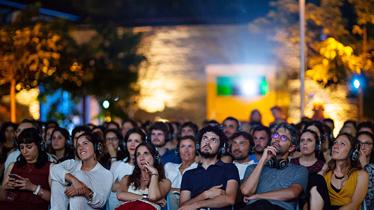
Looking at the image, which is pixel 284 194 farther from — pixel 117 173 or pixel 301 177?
pixel 117 173

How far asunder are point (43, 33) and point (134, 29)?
28.2 ft

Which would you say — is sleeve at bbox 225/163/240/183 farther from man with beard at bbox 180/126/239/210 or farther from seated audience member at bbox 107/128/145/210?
seated audience member at bbox 107/128/145/210

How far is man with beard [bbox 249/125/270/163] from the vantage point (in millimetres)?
12891

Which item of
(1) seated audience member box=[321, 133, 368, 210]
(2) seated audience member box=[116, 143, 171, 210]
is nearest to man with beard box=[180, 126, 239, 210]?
(2) seated audience member box=[116, 143, 171, 210]

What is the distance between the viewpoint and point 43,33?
24734mm

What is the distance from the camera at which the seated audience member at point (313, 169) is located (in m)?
10.0

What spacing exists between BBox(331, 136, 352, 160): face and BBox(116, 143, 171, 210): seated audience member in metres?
2.06

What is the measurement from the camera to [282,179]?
10078 millimetres

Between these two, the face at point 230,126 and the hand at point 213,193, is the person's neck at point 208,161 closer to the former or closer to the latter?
the hand at point 213,193

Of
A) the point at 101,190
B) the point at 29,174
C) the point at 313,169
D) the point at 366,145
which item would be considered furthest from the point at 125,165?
the point at 366,145

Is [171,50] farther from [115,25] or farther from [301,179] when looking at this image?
[301,179]

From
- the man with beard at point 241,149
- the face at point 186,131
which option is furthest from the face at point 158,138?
the man with beard at point 241,149

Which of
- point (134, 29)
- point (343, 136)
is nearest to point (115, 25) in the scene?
point (134, 29)

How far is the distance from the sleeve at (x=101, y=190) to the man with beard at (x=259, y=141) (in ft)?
9.11
